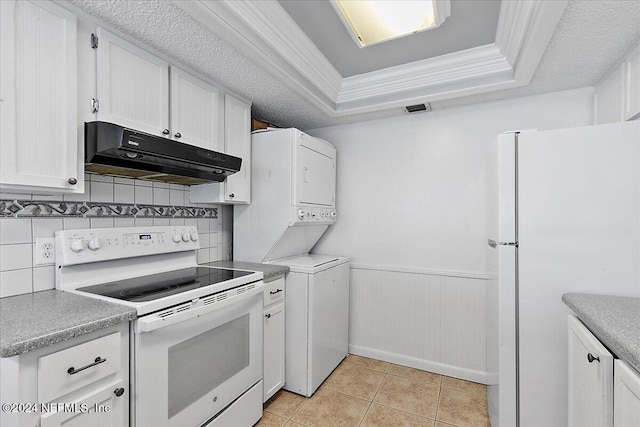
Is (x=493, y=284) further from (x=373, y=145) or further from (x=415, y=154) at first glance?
(x=373, y=145)

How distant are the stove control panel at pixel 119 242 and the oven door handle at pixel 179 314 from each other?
1.93 ft

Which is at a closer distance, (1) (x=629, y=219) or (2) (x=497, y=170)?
(1) (x=629, y=219)

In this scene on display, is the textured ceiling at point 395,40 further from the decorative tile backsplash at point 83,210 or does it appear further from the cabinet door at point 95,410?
the cabinet door at point 95,410

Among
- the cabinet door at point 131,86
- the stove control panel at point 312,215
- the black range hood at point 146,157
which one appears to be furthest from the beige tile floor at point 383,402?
the cabinet door at point 131,86

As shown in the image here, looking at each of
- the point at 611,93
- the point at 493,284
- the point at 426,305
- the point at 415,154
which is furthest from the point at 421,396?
the point at 611,93

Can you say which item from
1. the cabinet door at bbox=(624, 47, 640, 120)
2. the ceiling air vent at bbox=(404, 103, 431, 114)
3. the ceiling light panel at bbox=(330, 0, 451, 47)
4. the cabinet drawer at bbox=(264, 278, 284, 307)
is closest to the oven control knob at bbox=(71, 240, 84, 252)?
the cabinet drawer at bbox=(264, 278, 284, 307)

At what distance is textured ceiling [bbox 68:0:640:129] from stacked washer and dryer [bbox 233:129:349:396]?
435 mm

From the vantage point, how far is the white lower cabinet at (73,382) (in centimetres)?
97

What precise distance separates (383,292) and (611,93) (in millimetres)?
2097

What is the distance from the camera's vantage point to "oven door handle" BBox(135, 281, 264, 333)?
127cm

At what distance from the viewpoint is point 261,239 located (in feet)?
8.09

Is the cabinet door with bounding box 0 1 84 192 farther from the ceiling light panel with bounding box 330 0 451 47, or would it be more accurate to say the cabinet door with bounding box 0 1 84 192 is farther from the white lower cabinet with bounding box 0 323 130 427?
the ceiling light panel with bounding box 330 0 451 47

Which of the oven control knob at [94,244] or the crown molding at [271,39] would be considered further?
the oven control knob at [94,244]

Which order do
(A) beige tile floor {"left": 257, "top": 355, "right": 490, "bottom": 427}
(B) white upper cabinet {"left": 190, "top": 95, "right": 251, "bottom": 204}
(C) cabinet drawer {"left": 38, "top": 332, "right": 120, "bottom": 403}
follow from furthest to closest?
(B) white upper cabinet {"left": 190, "top": 95, "right": 251, "bottom": 204}, (A) beige tile floor {"left": 257, "top": 355, "right": 490, "bottom": 427}, (C) cabinet drawer {"left": 38, "top": 332, "right": 120, "bottom": 403}
